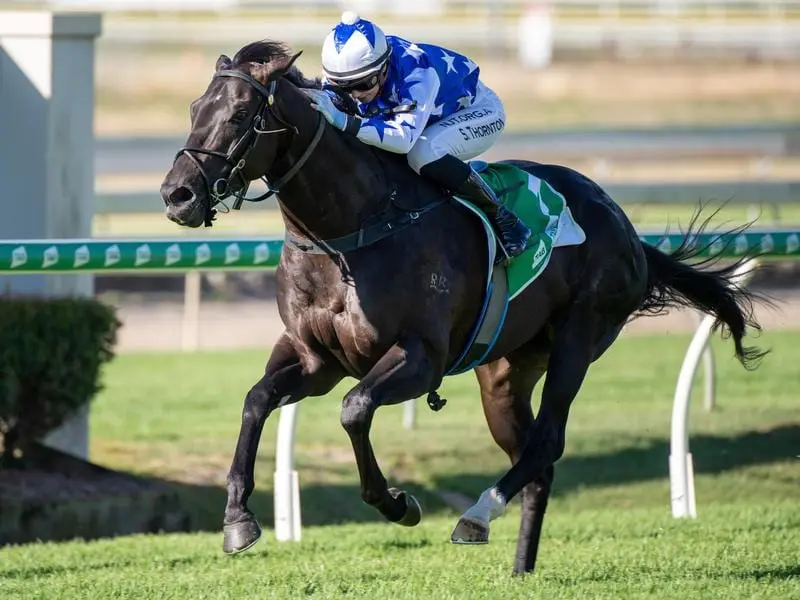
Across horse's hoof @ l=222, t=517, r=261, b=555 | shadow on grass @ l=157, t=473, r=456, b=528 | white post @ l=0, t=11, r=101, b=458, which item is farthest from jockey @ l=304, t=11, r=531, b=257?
white post @ l=0, t=11, r=101, b=458

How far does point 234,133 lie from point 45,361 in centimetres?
310

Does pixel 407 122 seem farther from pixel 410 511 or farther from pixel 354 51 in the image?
pixel 410 511

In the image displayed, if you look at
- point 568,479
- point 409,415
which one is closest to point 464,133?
point 568,479

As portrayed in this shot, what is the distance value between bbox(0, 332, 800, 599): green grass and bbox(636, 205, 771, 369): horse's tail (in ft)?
2.90

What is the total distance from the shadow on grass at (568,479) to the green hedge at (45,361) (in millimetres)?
756

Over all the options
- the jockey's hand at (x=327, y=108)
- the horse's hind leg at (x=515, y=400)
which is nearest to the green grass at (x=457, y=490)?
the horse's hind leg at (x=515, y=400)

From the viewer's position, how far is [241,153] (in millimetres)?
4699

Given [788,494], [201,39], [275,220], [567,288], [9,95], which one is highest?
[201,39]

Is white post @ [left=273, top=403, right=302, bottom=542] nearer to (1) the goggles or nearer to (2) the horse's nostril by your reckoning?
(1) the goggles

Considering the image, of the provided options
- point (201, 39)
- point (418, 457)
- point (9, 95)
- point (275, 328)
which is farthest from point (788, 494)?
point (201, 39)

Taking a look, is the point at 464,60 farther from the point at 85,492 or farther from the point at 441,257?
the point at 85,492

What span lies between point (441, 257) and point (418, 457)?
3629 mm

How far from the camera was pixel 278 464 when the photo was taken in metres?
6.48

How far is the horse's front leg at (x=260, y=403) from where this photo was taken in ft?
16.1
